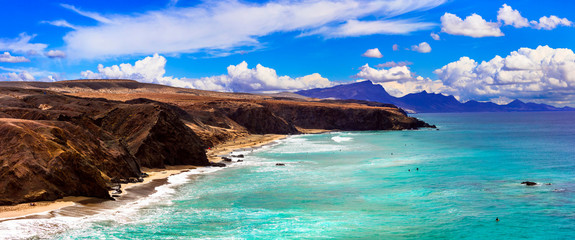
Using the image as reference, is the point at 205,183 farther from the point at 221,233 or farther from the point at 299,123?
the point at 299,123

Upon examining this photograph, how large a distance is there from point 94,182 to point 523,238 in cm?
2378

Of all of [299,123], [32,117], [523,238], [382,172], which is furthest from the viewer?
[299,123]

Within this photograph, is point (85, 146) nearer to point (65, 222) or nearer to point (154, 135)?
point (65, 222)

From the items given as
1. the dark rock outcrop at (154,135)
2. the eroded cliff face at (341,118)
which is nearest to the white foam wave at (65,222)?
the dark rock outcrop at (154,135)

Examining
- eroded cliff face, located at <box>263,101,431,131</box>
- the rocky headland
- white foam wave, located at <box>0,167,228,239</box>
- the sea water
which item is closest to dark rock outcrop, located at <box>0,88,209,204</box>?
the rocky headland

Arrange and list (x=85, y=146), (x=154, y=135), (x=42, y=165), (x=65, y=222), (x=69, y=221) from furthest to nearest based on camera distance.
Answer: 1. (x=154, y=135)
2. (x=85, y=146)
3. (x=42, y=165)
4. (x=69, y=221)
5. (x=65, y=222)

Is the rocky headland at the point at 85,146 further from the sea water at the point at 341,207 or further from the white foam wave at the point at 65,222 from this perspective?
the sea water at the point at 341,207

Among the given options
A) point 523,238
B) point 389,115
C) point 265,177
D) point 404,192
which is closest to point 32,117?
point 265,177

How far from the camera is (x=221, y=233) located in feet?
73.9

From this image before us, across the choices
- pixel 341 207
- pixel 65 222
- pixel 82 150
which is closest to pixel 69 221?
pixel 65 222

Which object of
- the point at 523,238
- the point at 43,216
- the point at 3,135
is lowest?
the point at 523,238

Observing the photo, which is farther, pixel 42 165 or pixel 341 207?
pixel 341 207

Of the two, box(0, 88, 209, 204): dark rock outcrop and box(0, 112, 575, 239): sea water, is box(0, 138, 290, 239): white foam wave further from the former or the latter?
box(0, 88, 209, 204): dark rock outcrop

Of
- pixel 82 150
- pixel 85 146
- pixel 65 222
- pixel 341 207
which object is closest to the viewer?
pixel 65 222
